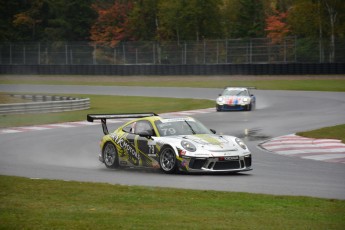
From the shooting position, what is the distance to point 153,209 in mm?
9672

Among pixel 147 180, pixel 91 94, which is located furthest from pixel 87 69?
pixel 147 180

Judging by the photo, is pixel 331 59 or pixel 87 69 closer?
pixel 331 59

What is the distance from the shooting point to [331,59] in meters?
54.0

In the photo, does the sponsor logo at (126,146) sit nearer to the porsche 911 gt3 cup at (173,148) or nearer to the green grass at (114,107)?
the porsche 911 gt3 cup at (173,148)

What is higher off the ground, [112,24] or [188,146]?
[112,24]

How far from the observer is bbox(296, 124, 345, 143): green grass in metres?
22.0

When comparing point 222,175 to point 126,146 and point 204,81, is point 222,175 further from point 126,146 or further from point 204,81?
point 204,81

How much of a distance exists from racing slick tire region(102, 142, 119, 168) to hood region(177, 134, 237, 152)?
1852 millimetres

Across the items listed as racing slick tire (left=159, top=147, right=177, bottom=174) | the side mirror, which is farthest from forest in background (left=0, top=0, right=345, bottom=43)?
racing slick tire (left=159, top=147, right=177, bottom=174)

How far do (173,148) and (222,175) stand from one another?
3.41 feet

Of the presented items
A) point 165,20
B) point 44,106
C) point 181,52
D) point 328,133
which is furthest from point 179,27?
point 328,133

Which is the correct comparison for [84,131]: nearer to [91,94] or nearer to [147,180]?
[147,180]

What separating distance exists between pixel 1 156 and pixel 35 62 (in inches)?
1917

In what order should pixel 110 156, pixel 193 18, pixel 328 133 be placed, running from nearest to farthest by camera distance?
pixel 110 156 < pixel 328 133 < pixel 193 18
